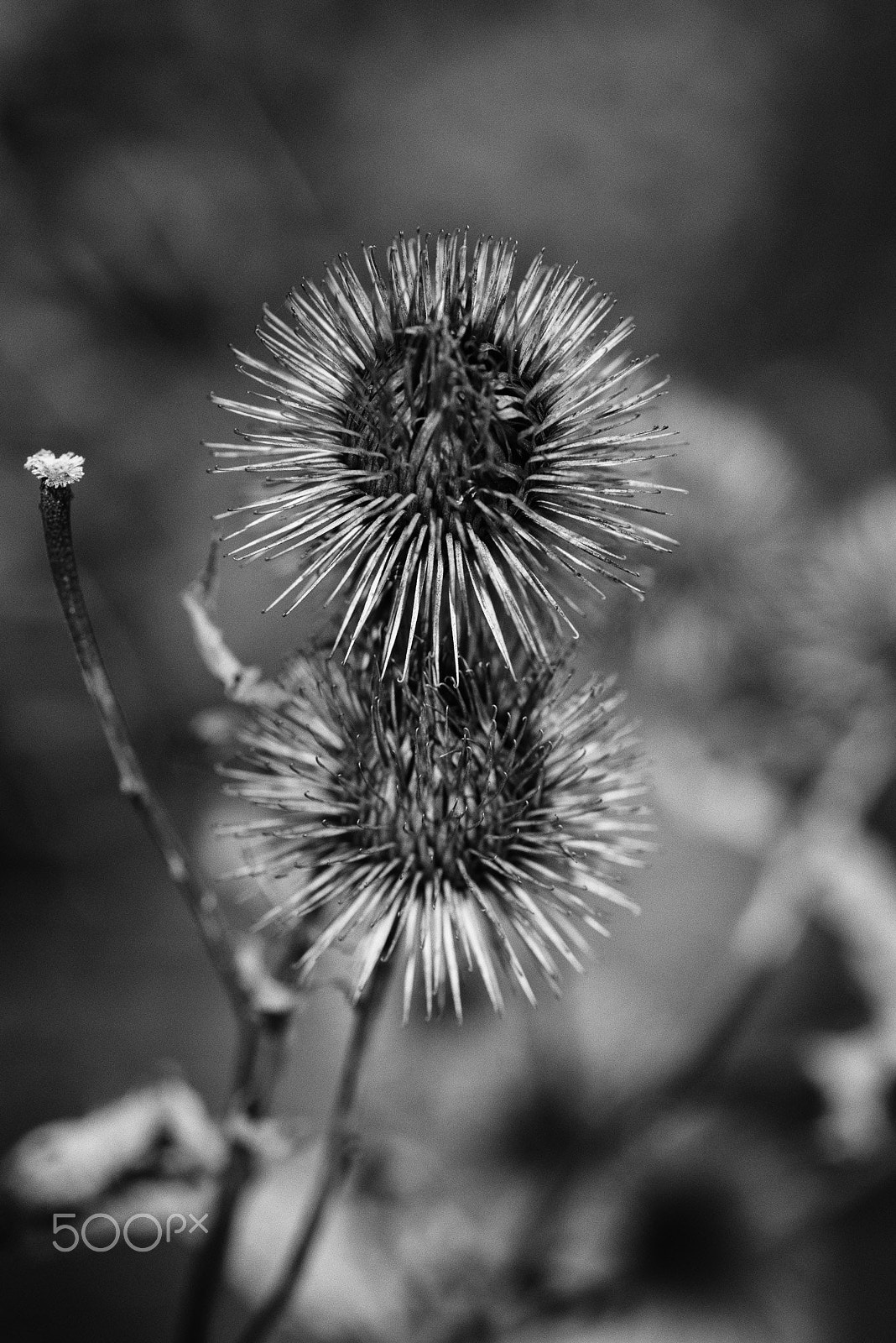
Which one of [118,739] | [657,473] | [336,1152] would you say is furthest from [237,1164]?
[657,473]

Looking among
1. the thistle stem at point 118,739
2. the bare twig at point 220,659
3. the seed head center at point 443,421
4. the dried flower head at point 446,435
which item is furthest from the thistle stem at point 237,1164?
the seed head center at point 443,421

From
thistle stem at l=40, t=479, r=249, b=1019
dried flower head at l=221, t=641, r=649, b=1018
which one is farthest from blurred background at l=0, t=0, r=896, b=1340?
thistle stem at l=40, t=479, r=249, b=1019

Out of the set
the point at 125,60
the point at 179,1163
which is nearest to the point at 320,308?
the point at 179,1163

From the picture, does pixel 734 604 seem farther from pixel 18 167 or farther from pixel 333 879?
pixel 18 167

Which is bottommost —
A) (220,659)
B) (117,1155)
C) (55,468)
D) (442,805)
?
(117,1155)

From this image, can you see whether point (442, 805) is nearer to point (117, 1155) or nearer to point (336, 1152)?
point (336, 1152)

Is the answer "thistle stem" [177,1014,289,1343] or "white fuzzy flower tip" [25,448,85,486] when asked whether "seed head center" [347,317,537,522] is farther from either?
"thistle stem" [177,1014,289,1343]

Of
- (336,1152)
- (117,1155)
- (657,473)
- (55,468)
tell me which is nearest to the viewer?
(55,468)

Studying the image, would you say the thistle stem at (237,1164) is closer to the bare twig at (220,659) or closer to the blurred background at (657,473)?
the bare twig at (220,659)
